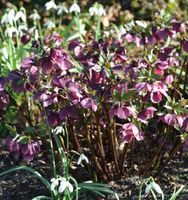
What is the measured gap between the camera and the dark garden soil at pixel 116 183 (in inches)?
104

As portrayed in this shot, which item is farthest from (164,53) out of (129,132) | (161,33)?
(129,132)

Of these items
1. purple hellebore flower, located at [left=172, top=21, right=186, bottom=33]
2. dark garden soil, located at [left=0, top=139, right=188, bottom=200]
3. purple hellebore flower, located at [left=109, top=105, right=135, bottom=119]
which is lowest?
dark garden soil, located at [left=0, top=139, right=188, bottom=200]

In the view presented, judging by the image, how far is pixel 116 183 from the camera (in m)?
2.69

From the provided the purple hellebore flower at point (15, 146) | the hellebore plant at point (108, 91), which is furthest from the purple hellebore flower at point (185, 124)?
the purple hellebore flower at point (15, 146)

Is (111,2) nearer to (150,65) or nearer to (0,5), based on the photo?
(0,5)

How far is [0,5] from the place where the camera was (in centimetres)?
512

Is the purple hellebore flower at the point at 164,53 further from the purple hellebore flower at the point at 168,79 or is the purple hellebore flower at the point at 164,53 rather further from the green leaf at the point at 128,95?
the green leaf at the point at 128,95

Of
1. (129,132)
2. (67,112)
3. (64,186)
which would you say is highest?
(67,112)

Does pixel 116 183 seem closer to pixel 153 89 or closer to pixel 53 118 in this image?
pixel 53 118

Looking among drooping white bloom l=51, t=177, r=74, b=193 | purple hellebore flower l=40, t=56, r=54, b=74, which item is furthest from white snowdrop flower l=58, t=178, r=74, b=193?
purple hellebore flower l=40, t=56, r=54, b=74

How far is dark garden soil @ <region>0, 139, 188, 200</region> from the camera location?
2.64 meters

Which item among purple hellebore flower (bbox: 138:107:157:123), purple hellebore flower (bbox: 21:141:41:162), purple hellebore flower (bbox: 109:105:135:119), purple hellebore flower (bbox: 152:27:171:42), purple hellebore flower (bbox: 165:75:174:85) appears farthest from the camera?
purple hellebore flower (bbox: 152:27:171:42)

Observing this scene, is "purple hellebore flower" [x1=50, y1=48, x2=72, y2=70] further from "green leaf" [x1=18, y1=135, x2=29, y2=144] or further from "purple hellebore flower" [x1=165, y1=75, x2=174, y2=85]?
"purple hellebore flower" [x1=165, y1=75, x2=174, y2=85]

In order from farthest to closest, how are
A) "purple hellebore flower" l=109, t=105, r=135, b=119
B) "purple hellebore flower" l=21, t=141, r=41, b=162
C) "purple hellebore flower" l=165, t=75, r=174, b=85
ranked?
"purple hellebore flower" l=165, t=75, r=174, b=85
"purple hellebore flower" l=21, t=141, r=41, b=162
"purple hellebore flower" l=109, t=105, r=135, b=119
